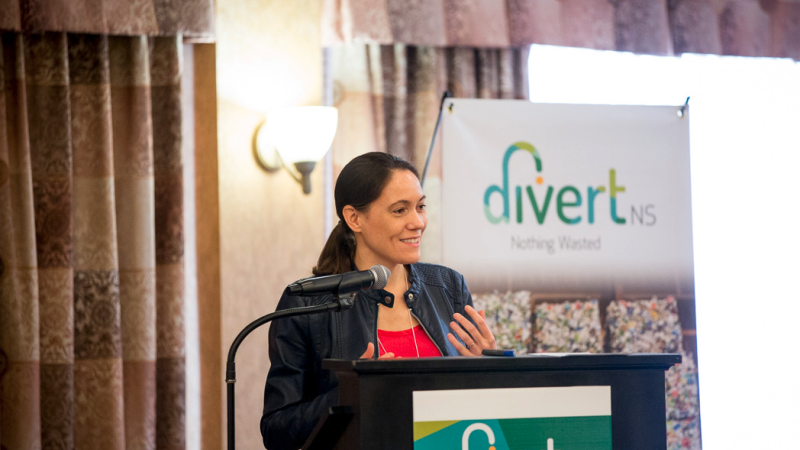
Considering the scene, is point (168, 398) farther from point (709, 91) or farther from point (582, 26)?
point (709, 91)

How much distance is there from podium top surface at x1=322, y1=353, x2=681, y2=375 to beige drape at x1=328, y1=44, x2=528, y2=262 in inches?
85.0

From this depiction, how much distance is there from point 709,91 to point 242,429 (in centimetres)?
279

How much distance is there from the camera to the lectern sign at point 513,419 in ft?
4.08

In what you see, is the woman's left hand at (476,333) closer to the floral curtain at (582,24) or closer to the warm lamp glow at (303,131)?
the warm lamp glow at (303,131)

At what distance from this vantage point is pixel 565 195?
10.9 feet

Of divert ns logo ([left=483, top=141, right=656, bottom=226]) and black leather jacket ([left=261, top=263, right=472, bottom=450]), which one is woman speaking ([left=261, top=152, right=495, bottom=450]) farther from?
divert ns logo ([left=483, top=141, right=656, bottom=226])

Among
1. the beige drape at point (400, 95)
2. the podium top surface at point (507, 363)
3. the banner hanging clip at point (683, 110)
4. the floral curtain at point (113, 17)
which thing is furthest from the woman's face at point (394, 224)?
the banner hanging clip at point (683, 110)

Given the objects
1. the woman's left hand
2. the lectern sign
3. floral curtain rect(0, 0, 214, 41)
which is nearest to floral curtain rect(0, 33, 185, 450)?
floral curtain rect(0, 0, 214, 41)

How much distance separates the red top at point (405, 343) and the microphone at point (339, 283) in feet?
1.66

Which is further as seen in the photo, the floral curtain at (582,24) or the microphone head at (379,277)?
the floral curtain at (582,24)

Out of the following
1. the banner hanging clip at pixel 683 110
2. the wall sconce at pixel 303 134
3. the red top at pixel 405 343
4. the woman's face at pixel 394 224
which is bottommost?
the red top at pixel 405 343

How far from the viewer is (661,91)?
3918 mm

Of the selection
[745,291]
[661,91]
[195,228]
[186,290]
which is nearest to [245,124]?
[195,228]

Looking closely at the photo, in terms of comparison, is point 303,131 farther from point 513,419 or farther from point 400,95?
point 513,419
